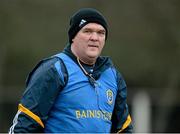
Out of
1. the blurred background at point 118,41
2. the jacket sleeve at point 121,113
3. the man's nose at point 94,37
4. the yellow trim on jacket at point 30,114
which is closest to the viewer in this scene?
the yellow trim on jacket at point 30,114

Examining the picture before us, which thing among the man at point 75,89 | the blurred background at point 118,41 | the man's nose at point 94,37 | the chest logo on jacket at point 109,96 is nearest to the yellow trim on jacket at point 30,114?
the man at point 75,89

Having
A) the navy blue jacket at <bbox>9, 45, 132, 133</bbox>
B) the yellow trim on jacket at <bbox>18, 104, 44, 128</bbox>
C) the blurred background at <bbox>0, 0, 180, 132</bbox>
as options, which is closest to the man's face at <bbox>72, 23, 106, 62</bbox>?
the navy blue jacket at <bbox>9, 45, 132, 133</bbox>

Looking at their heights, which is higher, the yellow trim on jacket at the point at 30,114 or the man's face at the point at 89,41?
the man's face at the point at 89,41

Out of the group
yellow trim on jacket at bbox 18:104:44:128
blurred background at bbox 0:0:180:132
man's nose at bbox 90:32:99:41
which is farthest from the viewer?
blurred background at bbox 0:0:180:132

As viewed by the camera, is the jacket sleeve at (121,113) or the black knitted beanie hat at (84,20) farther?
the jacket sleeve at (121,113)

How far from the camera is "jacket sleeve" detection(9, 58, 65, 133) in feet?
17.4

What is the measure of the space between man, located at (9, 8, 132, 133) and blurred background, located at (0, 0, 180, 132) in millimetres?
10717

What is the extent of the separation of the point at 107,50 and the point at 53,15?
1.66 metres

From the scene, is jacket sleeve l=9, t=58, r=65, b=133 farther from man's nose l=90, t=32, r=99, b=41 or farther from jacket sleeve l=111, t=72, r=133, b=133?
jacket sleeve l=111, t=72, r=133, b=133

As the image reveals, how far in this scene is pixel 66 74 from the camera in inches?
213

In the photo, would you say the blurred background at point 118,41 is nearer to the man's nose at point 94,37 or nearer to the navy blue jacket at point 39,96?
the man's nose at point 94,37

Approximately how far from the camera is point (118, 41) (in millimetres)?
20250

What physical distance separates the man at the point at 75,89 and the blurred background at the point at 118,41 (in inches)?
422

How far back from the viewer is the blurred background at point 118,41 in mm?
17922
